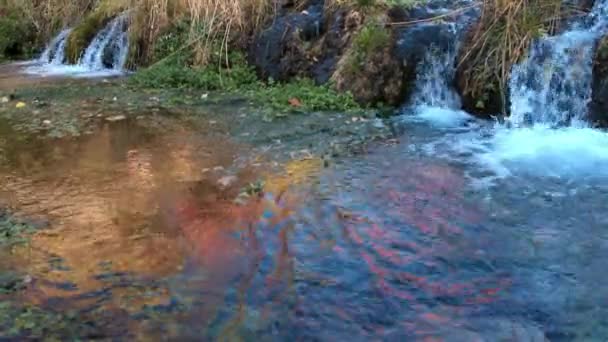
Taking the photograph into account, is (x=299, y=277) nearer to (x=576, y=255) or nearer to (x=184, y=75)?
(x=576, y=255)

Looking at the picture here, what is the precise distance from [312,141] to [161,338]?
3413 millimetres

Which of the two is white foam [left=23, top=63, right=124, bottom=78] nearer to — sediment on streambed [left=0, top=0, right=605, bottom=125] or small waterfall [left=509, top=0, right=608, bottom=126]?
sediment on streambed [left=0, top=0, right=605, bottom=125]

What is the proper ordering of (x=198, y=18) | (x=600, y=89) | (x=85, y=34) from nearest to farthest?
(x=600, y=89) → (x=198, y=18) → (x=85, y=34)

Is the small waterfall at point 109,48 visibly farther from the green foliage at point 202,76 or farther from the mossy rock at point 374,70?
the mossy rock at point 374,70

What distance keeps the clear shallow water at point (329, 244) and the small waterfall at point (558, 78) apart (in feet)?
2.61

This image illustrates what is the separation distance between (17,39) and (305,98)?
8764 millimetres

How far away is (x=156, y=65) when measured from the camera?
9461 millimetres

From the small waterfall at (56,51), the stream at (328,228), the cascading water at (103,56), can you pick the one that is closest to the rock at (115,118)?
the stream at (328,228)

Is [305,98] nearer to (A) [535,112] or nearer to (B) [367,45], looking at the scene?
(B) [367,45]

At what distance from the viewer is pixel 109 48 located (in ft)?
37.3

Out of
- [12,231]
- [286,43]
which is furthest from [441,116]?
[12,231]

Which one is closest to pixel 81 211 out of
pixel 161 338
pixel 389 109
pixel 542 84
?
pixel 161 338

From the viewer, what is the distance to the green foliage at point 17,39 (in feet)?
44.3

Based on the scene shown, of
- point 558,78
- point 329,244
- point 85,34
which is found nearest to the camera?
point 329,244
